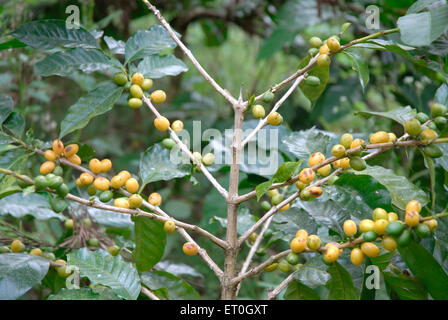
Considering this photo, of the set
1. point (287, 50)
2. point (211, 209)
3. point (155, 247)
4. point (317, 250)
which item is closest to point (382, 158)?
point (317, 250)

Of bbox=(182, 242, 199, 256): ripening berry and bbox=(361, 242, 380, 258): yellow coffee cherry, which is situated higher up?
bbox=(361, 242, 380, 258): yellow coffee cherry

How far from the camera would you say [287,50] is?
1753 millimetres

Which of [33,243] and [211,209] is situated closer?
[33,243]

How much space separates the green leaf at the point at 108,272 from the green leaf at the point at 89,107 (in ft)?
0.55

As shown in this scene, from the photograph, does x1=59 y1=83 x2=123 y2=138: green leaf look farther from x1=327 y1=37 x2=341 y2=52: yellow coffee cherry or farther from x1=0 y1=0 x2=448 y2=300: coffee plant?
x1=327 y1=37 x2=341 y2=52: yellow coffee cherry

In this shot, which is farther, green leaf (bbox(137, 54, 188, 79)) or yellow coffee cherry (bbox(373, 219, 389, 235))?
green leaf (bbox(137, 54, 188, 79))

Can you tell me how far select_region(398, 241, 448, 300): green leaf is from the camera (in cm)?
47

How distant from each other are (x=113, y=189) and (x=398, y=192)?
0.35 metres

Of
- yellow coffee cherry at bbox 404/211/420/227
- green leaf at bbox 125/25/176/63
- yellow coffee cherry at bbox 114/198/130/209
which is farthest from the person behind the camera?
green leaf at bbox 125/25/176/63

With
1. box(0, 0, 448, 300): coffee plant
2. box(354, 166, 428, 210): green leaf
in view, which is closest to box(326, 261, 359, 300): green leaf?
box(0, 0, 448, 300): coffee plant

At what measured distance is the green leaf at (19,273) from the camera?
0.51 m

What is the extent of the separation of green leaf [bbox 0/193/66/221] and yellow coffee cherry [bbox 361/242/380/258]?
511 millimetres

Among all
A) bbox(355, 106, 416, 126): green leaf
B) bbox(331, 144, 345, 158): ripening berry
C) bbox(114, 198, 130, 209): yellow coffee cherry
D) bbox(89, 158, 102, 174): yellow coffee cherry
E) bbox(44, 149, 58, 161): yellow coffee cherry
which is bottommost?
bbox(114, 198, 130, 209): yellow coffee cherry
